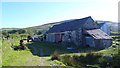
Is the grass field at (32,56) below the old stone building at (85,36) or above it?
below

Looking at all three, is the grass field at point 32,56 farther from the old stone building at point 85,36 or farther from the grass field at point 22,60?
the old stone building at point 85,36

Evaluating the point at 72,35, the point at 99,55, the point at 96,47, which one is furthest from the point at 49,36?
the point at 99,55

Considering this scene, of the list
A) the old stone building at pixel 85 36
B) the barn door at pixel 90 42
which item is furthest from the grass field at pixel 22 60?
the old stone building at pixel 85 36

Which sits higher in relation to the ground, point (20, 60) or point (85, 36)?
point (85, 36)

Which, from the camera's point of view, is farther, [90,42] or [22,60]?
[90,42]

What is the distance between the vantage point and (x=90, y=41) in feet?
66.1

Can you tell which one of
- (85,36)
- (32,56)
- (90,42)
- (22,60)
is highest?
(85,36)

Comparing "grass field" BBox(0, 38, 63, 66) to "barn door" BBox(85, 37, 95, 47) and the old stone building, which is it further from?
the old stone building

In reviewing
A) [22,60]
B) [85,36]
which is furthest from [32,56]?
[85,36]

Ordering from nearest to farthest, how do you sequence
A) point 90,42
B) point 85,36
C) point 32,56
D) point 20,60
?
point 20,60 → point 32,56 → point 90,42 → point 85,36

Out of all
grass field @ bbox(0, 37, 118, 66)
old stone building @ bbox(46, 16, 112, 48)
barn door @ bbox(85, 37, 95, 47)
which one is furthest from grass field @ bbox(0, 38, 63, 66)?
old stone building @ bbox(46, 16, 112, 48)

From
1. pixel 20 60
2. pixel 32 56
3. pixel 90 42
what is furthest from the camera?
pixel 90 42

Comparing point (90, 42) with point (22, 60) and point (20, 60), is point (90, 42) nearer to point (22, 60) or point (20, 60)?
point (22, 60)

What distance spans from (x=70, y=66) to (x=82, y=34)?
12442 mm
